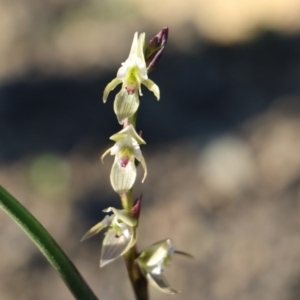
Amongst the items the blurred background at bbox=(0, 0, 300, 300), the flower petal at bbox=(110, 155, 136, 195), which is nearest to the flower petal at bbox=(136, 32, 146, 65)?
the flower petal at bbox=(110, 155, 136, 195)

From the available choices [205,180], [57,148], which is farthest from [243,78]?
[57,148]

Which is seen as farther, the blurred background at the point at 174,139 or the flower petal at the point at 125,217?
the blurred background at the point at 174,139

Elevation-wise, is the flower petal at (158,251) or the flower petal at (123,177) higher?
the flower petal at (123,177)

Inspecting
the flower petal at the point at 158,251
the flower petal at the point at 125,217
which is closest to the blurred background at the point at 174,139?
the flower petal at the point at 158,251

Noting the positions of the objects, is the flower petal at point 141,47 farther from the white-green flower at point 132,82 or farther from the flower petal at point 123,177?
the flower petal at point 123,177

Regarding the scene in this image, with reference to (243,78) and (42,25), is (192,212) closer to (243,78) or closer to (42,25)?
(243,78)

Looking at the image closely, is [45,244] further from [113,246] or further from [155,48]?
[155,48]
